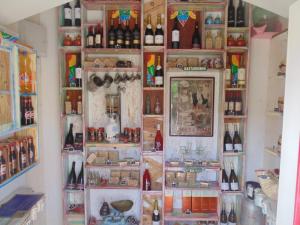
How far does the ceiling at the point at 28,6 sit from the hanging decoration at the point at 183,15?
3.02ft

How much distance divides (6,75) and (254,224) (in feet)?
7.89

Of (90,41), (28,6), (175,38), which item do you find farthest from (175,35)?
(28,6)

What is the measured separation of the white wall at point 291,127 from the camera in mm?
1191

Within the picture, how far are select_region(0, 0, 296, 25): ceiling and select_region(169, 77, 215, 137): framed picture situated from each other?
1.01m

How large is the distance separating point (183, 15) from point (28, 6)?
1456mm

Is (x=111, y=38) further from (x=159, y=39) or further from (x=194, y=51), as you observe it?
(x=194, y=51)

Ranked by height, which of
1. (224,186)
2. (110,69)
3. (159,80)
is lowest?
(224,186)

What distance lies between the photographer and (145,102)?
2521 mm

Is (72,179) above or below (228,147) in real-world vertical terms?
below

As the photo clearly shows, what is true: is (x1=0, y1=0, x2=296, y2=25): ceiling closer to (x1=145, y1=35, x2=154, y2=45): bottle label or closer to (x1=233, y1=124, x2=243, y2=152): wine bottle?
(x1=145, y1=35, x2=154, y2=45): bottle label

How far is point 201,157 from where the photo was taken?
2.59 meters

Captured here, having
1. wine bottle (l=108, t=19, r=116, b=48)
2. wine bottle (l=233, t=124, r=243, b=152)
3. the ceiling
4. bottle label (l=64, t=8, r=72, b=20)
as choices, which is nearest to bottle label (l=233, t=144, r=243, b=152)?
wine bottle (l=233, t=124, r=243, b=152)

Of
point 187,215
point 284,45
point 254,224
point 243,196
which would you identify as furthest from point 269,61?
point 187,215

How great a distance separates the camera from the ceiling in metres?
1.51
